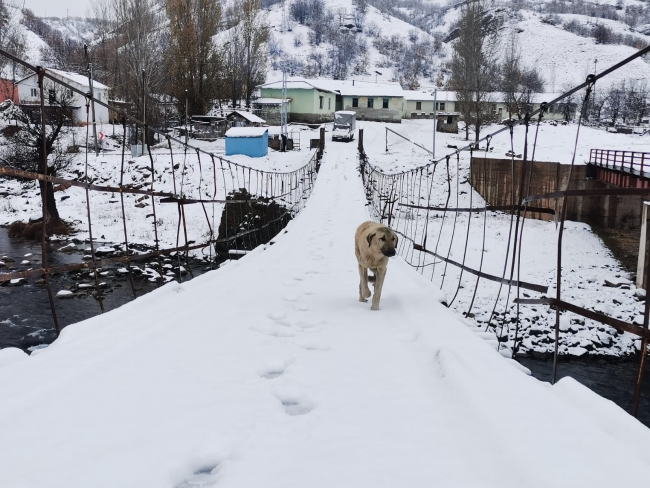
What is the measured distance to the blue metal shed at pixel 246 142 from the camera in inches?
840

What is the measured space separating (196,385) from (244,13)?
1563 inches

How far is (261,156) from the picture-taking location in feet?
70.8

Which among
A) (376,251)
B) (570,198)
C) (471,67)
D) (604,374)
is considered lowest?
(604,374)

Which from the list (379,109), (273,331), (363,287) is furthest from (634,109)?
(273,331)

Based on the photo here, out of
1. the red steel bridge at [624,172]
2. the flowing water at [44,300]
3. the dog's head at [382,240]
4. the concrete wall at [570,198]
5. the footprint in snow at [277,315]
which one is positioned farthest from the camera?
the concrete wall at [570,198]

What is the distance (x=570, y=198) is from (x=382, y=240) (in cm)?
1557

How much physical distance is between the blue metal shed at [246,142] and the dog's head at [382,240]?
61.7ft

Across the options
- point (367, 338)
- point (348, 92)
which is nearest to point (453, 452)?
point (367, 338)

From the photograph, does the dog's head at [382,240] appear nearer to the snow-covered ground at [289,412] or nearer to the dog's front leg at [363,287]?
the dog's front leg at [363,287]

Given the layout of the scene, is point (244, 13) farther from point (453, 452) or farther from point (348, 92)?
point (453, 452)

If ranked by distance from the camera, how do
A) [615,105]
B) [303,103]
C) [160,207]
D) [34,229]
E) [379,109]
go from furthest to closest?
[615,105] → [379,109] → [303,103] → [160,207] → [34,229]

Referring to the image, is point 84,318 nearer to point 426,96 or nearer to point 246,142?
point 246,142

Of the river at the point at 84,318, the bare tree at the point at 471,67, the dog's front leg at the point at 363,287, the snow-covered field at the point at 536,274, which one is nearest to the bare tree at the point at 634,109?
the bare tree at the point at 471,67

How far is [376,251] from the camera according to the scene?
3.29 metres
